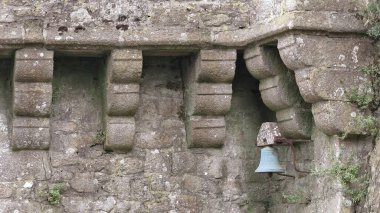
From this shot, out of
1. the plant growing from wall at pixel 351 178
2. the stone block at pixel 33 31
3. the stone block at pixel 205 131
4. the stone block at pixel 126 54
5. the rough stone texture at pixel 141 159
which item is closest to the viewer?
the plant growing from wall at pixel 351 178

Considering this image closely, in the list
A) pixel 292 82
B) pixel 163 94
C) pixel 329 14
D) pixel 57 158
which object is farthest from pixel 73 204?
pixel 329 14

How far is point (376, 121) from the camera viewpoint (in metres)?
7.38

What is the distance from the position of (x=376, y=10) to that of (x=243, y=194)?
1.85 meters

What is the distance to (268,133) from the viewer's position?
788cm

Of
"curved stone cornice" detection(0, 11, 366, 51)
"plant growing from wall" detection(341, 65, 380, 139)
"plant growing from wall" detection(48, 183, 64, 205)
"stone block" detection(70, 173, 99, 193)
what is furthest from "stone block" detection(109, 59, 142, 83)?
"plant growing from wall" detection(341, 65, 380, 139)

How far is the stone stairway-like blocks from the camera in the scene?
7.68 m

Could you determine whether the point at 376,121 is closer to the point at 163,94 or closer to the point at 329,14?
the point at 329,14

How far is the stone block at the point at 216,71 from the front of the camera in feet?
25.8

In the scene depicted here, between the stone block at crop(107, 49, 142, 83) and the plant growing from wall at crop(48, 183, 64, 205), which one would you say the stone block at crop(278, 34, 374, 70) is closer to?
the stone block at crop(107, 49, 142, 83)

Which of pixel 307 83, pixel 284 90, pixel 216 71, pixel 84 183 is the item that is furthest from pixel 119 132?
pixel 307 83

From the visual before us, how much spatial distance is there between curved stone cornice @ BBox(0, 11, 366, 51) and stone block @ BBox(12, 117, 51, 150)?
0.57 m

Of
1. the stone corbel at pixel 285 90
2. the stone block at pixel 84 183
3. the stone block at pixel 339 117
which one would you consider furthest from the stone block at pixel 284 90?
the stone block at pixel 84 183

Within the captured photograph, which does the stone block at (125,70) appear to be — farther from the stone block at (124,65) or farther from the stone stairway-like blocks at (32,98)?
the stone stairway-like blocks at (32,98)

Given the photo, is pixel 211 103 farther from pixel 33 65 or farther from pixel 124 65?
pixel 33 65
